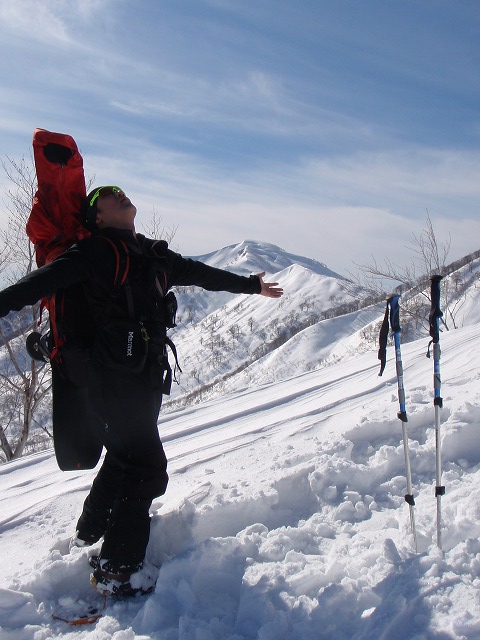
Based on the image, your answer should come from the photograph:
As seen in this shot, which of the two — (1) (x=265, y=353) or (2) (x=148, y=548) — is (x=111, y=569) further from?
(1) (x=265, y=353)

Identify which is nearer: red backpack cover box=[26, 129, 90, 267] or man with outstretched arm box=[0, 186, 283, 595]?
man with outstretched arm box=[0, 186, 283, 595]

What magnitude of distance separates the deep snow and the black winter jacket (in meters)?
1.21

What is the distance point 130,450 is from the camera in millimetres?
2697

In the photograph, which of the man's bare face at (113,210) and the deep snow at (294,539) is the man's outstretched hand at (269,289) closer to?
the man's bare face at (113,210)

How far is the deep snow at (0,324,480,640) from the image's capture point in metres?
2.17

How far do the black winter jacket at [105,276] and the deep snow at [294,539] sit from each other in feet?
3.97

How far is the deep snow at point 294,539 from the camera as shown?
2166mm

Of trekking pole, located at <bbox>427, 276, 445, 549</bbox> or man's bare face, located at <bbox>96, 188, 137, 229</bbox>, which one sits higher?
man's bare face, located at <bbox>96, 188, 137, 229</bbox>

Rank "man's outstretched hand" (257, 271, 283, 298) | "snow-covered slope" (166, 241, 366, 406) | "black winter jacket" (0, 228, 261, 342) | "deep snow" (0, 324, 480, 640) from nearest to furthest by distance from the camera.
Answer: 1. "deep snow" (0, 324, 480, 640)
2. "black winter jacket" (0, 228, 261, 342)
3. "man's outstretched hand" (257, 271, 283, 298)
4. "snow-covered slope" (166, 241, 366, 406)

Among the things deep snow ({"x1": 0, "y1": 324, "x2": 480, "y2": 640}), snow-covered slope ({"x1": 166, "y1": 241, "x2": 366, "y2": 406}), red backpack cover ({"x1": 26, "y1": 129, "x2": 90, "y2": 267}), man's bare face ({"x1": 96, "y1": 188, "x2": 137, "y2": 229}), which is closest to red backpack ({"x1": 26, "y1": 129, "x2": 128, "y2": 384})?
red backpack cover ({"x1": 26, "y1": 129, "x2": 90, "y2": 267})

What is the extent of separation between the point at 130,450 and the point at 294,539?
1.01 m

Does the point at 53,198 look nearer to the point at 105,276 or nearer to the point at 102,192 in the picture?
the point at 102,192


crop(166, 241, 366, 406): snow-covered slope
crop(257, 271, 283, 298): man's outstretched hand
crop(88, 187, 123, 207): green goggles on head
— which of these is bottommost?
crop(166, 241, 366, 406): snow-covered slope

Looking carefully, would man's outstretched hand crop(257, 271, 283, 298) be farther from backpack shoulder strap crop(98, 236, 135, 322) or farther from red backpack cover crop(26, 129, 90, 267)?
red backpack cover crop(26, 129, 90, 267)
